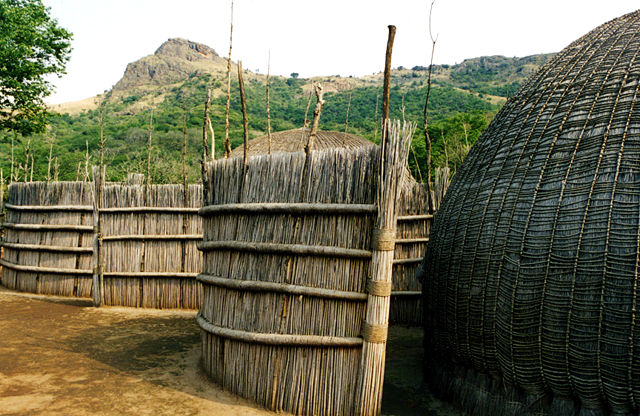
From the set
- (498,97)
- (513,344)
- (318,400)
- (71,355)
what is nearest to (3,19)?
(71,355)

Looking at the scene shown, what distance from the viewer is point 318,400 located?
4180 mm

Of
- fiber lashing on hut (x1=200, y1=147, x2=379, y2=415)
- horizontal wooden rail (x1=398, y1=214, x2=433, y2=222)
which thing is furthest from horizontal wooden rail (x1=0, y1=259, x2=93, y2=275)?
horizontal wooden rail (x1=398, y1=214, x2=433, y2=222)

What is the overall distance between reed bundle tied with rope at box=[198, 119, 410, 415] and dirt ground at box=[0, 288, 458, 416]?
479 millimetres

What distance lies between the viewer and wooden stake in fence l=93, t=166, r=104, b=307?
29.0 feet

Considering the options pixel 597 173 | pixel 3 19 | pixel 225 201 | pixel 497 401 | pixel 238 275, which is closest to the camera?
pixel 597 173

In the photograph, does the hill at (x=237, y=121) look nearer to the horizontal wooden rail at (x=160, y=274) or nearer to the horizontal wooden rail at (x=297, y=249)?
the horizontal wooden rail at (x=297, y=249)

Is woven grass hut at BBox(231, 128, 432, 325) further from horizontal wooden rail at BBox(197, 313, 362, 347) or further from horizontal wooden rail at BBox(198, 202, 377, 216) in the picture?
horizontal wooden rail at BBox(197, 313, 362, 347)

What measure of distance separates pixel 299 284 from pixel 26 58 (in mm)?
17060

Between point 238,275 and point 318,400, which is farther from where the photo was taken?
point 238,275

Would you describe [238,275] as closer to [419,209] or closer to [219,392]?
[219,392]

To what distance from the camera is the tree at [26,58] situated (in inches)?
623

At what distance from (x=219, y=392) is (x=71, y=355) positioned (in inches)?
91.3

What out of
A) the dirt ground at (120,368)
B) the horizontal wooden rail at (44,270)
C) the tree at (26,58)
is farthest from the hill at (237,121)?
the horizontal wooden rail at (44,270)

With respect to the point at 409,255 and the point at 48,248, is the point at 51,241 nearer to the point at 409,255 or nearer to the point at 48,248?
the point at 48,248
